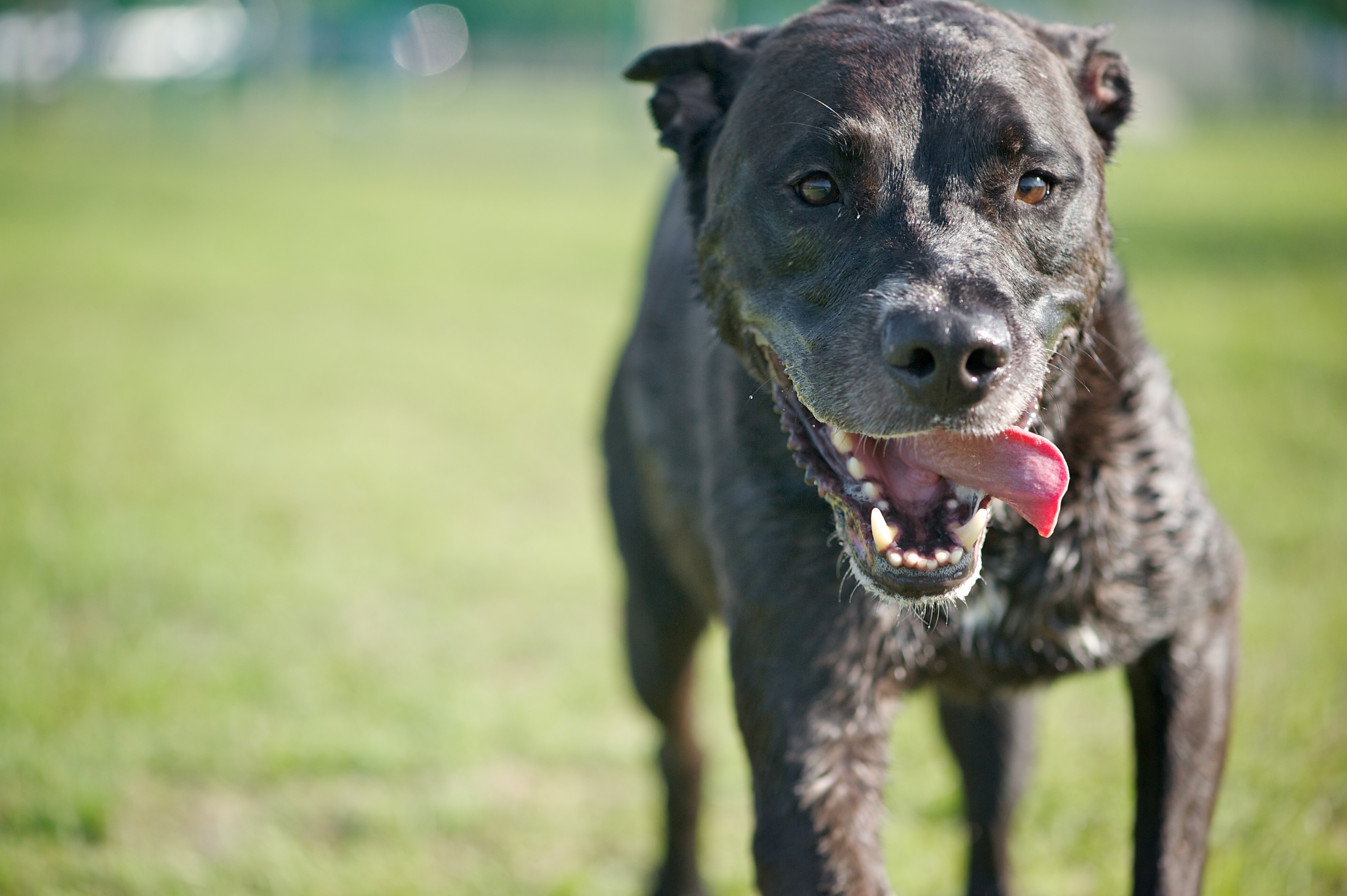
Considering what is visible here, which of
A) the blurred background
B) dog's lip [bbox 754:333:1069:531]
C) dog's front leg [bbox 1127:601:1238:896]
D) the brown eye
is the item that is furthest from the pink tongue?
the blurred background

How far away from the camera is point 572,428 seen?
25.2ft

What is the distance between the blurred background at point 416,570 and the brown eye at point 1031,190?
6.86 feet

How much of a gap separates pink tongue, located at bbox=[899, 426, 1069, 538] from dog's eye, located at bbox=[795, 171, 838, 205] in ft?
1.82

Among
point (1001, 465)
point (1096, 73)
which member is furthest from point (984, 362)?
point (1096, 73)

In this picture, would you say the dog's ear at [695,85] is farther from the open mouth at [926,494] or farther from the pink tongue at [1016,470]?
the pink tongue at [1016,470]

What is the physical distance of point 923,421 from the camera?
7.06 ft

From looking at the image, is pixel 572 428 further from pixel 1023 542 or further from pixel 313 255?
pixel 313 255

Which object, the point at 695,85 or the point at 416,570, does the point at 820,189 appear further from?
the point at 416,570

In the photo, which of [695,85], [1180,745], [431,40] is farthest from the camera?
[431,40]

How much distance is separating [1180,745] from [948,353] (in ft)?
3.81

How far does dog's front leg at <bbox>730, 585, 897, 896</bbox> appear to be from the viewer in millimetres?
2273

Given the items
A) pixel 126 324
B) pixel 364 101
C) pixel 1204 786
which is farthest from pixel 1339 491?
pixel 364 101

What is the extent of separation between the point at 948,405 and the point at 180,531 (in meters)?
4.74

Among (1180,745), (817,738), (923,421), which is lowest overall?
(1180,745)
